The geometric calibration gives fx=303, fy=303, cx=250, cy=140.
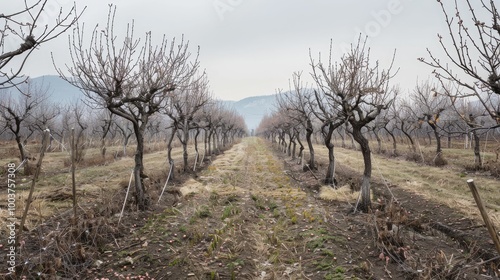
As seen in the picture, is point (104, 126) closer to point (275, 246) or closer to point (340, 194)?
point (340, 194)

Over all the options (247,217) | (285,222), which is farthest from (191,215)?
(285,222)

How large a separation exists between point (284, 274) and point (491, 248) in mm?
4699

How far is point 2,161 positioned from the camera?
65.9 ft

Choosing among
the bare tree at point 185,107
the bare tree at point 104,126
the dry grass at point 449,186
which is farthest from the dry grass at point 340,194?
the bare tree at point 104,126

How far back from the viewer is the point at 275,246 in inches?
279

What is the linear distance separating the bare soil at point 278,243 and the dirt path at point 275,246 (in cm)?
2

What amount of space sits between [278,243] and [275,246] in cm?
13

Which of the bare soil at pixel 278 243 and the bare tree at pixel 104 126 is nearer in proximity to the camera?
the bare soil at pixel 278 243

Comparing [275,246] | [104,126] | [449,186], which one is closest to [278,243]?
[275,246]

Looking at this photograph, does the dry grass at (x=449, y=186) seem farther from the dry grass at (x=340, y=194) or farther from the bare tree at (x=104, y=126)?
the bare tree at (x=104, y=126)

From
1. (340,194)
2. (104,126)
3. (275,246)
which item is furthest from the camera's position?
(104,126)

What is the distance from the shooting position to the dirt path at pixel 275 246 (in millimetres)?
5684

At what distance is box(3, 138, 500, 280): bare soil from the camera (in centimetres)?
566

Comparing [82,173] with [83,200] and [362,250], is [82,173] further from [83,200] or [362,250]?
[362,250]
